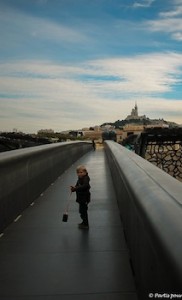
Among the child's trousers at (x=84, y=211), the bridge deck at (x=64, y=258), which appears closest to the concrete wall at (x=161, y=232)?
the bridge deck at (x=64, y=258)

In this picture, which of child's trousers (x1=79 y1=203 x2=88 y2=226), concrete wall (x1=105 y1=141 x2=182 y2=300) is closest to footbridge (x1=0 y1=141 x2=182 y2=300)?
concrete wall (x1=105 y1=141 x2=182 y2=300)

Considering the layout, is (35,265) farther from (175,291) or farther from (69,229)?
(175,291)

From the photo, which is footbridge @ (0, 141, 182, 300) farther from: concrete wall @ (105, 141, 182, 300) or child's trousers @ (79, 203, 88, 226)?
child's trousers @ (79, 203, 88, 226)

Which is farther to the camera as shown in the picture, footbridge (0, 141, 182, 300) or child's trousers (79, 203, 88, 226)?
child's trousers (79, 203, 88, 226)

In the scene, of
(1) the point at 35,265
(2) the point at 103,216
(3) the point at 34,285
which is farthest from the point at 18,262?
(2) the point at 103,216

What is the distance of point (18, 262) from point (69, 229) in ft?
6.36

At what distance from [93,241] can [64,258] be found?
3.02 ft

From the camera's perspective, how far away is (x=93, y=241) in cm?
681

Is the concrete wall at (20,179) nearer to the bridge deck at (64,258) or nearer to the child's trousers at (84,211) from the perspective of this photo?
the bridge deck at (64,258)

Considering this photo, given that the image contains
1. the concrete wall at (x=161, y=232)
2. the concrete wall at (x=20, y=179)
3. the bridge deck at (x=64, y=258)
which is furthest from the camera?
the concrete wall at (x=20, y=179)

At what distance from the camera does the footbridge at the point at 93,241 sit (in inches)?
117

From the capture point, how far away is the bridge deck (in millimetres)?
4785

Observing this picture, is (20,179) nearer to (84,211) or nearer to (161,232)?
(84,211)

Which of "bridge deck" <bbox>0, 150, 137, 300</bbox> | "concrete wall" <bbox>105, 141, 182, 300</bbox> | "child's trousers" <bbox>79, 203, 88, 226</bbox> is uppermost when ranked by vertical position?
"concrete wall" <bbox>105, 141, 182, 300</bbox>
